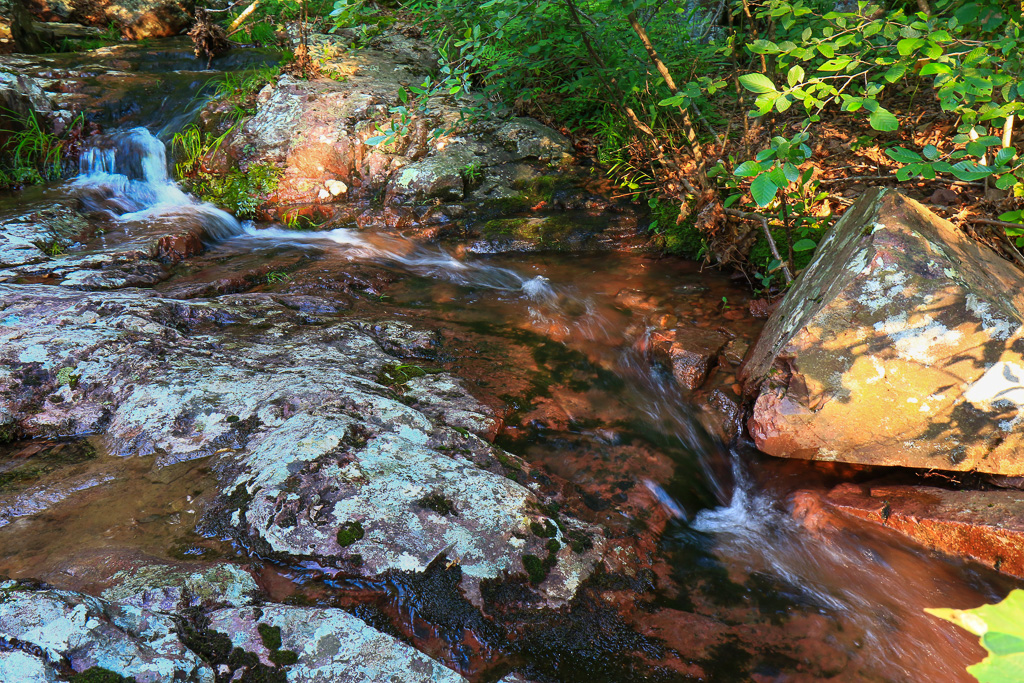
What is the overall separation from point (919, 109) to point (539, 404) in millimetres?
5466

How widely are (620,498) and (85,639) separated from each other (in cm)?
213

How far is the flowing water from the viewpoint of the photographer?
1965mm

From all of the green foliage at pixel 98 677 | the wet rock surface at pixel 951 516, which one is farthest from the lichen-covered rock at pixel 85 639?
the wet rock surface at pixel 951 516

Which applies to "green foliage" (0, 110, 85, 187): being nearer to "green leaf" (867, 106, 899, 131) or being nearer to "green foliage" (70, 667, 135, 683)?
"green foliage" (70, 667, 135, 683)

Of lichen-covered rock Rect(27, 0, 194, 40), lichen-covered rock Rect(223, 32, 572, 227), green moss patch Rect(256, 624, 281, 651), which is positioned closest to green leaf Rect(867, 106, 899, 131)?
green moss patch Rect(256, 624, 281, 651)

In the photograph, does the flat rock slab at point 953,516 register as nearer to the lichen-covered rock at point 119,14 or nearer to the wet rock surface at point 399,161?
the wet rock surface at point 399,161

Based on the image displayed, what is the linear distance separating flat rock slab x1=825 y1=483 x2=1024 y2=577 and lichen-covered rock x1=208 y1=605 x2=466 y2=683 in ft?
7.37

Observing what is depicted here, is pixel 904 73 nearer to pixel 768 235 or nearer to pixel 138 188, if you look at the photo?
pixel 768 235

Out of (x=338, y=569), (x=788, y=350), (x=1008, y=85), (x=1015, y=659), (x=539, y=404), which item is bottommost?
(x=539, y=404)

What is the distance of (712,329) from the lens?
4254mm

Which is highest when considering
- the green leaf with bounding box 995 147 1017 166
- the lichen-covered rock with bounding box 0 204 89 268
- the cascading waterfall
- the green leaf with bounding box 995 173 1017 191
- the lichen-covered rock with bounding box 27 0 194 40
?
the lichen-covered rock with bounding box 27 0 194 40

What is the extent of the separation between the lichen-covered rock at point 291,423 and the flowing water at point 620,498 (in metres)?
0.14

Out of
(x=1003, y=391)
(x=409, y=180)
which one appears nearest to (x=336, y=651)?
(x=1003, y=391)

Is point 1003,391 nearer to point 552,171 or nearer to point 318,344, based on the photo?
point 318,344
